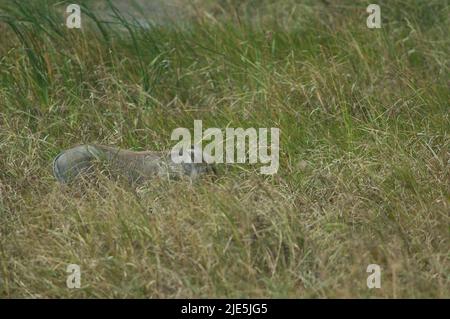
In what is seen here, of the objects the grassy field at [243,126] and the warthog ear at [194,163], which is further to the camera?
the warthog ear at [194,163]

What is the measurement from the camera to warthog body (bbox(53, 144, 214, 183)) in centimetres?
449

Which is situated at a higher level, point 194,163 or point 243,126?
point 243,126

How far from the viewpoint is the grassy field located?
3.85 meters

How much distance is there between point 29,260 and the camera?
3.99 metres

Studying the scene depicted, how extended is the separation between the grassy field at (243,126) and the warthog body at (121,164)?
0.30ft

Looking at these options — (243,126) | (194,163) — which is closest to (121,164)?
(194,163)

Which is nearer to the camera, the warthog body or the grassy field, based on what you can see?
the grassy field

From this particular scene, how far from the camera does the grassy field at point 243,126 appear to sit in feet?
12.6

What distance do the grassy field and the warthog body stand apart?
0.09m

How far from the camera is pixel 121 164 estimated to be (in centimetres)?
456

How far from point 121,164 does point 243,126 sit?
0.72 meters

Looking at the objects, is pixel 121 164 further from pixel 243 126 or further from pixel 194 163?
pixel 243 126

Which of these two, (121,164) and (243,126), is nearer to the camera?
(121,164)

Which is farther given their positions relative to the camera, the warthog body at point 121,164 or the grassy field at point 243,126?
the warthog body at point 121,164
